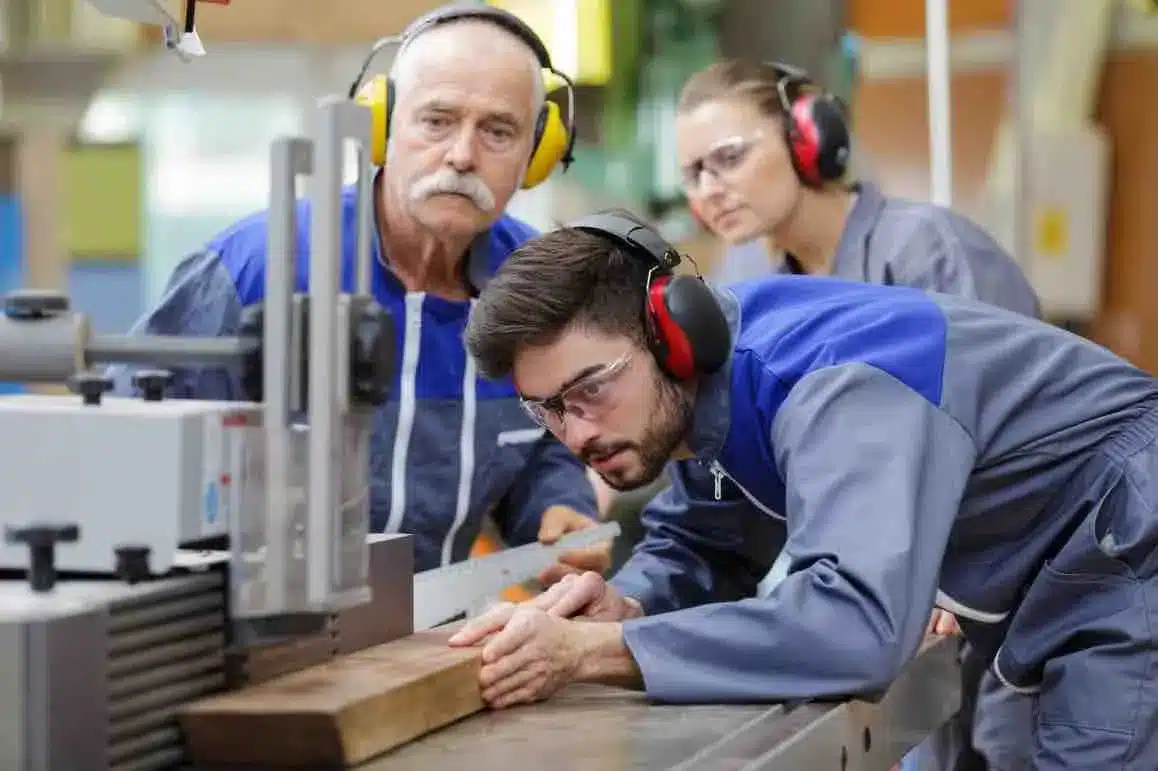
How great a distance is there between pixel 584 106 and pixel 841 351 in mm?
3895

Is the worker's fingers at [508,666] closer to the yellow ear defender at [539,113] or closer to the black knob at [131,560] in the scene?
the black knob at [131,560]

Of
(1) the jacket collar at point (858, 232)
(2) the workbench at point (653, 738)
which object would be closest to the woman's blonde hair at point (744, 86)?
(1) the jacket collar at point (858, 232)

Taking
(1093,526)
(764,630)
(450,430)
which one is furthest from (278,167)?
(450,430)

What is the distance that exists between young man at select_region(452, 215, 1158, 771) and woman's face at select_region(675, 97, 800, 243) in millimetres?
1263

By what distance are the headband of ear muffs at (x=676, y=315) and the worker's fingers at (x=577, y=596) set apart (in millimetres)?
251

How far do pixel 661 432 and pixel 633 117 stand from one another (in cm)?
379

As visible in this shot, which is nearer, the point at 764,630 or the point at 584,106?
the point at 764,630

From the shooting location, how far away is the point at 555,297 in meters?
Answer: 1.89

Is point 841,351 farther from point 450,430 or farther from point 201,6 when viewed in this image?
point 201,6

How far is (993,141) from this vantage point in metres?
5.87

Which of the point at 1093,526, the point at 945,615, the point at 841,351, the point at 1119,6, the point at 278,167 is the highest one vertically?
the point at 1119,6

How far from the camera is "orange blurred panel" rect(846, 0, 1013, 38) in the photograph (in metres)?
5.88

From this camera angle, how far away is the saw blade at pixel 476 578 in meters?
2.29

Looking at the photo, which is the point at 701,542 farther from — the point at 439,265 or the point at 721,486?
the point at 439,265
